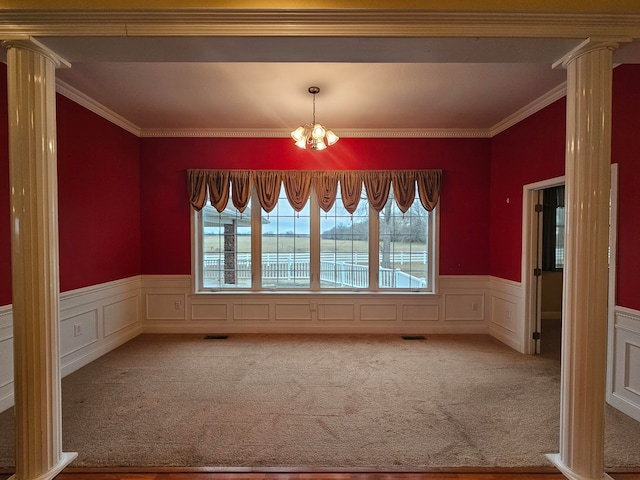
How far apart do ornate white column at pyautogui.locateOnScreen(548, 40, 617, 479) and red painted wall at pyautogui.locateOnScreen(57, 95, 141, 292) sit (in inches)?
171

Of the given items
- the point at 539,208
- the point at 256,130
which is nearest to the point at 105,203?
the point at 256,130

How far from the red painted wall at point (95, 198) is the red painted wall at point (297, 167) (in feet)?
0.77

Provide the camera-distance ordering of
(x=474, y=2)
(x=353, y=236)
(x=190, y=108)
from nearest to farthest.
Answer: (x=474, y=2)
(x=190, y=108)
(x=353, y=236)

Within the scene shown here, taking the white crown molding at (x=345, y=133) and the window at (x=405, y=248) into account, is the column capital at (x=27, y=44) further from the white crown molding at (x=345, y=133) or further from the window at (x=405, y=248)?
the window at (x=405, y=248)

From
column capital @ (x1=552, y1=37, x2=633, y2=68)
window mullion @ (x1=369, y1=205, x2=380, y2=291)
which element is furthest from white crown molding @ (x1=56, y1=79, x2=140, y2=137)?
column capital @ (x1=552, y1=37, x2=633, y2=68)

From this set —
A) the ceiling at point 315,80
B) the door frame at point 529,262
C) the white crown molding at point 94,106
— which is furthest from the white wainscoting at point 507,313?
the white crown molding at point 94,106

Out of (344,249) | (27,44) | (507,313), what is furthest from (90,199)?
(507,313)

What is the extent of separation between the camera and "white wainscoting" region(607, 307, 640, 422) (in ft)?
8.13

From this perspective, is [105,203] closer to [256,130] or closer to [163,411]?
[256,130]

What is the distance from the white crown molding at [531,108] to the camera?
321cm

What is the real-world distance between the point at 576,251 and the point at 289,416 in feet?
7.53

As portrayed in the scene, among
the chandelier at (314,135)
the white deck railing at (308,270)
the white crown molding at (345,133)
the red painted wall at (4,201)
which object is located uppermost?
the white crown molding at (345,133)

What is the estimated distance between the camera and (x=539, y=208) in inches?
148

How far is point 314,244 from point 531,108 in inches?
127
